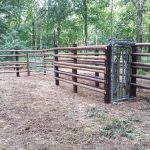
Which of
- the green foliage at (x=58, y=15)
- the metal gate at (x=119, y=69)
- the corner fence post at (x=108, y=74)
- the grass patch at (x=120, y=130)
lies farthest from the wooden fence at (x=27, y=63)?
the grass patch at (x=120, y=130)

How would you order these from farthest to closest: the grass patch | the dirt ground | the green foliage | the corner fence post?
1. the green foliage
2. the corner fence post
3. the grass patch
4. the dirt ground

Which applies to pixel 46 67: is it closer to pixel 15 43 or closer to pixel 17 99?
pixel 15 43

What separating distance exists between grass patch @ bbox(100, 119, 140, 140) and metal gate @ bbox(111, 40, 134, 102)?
1612mm

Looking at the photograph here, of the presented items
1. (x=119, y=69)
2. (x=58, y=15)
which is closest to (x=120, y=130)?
(x=119, y=69)

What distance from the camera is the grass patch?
174 inches

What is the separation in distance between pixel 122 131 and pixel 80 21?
1139 inches

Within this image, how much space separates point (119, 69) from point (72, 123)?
7.29 ft

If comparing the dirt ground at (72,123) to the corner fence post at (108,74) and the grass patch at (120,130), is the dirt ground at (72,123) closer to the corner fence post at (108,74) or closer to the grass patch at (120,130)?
the grass patch at (120,130)

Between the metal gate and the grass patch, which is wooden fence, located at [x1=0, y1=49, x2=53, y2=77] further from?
the grass patch

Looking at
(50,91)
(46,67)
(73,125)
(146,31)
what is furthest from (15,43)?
(146,31)

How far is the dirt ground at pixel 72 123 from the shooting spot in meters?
4.14

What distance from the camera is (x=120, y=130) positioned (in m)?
4.64

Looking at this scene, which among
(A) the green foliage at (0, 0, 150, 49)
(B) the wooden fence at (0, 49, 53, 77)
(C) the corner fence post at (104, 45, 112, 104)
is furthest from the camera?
(A) the green foliage at (0, 0, 150, 49)

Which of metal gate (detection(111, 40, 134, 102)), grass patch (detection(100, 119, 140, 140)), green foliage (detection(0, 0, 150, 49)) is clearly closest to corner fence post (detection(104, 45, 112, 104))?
metal gate (detection(111, 40, 134, 102))
